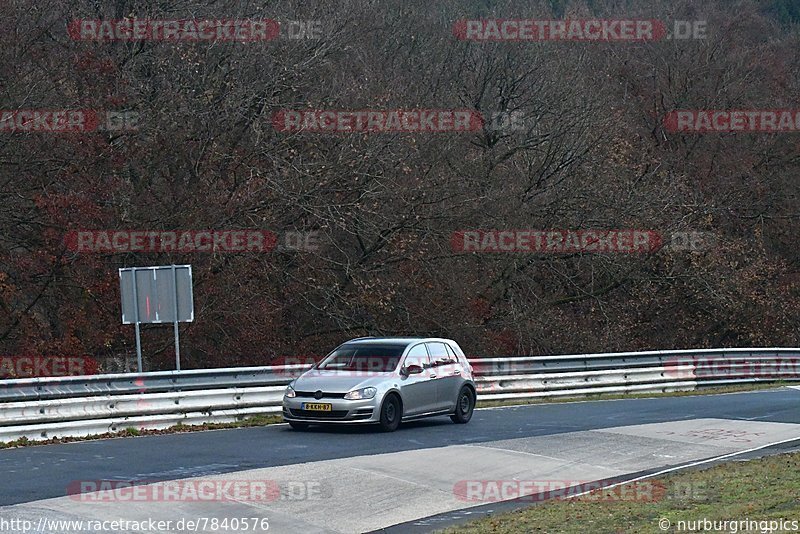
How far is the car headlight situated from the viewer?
17500 mm

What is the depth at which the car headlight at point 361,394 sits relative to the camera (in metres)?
17.5

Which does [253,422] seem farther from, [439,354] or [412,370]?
[439,354]

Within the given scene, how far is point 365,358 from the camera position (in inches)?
742

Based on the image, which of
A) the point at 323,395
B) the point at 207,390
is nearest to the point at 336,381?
the point at 323,395

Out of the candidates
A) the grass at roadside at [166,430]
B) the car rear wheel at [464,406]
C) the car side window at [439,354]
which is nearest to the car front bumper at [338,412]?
the grass at roadside at [166,430]

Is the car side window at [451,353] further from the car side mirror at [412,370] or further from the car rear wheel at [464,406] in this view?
the car side mirror at [412,370]

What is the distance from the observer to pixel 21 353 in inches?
1065

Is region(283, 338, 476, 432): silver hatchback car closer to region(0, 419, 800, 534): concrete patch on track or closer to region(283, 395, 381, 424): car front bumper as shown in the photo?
region(283, 395, 381, 424): car front bumper

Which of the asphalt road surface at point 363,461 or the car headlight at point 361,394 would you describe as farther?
the car headlight at point 361,394

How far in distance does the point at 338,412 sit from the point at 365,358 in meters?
1.67

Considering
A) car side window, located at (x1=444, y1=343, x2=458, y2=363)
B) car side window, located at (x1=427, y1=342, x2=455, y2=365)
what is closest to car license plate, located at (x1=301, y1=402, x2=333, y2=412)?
car side window, located at (x1=427, y1=342, x2=455, y2=365)

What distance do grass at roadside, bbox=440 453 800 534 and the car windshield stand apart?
20.2 feet

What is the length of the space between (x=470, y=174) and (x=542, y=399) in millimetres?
11416

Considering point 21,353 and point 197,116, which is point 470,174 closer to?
point 197,116
